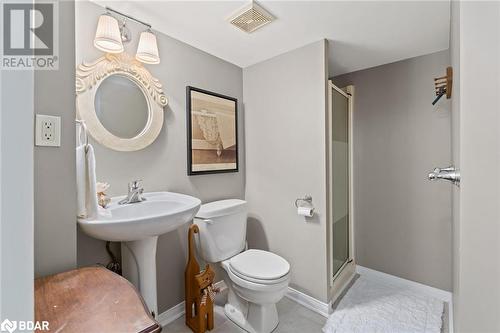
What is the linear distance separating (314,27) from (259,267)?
1793 millimetres

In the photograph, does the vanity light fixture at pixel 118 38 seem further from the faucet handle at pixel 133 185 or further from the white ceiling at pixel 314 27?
the faucet handle at pixel 133 185

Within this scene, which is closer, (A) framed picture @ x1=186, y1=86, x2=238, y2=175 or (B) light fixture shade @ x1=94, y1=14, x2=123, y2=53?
(B) light fixture shade @ x1=94, y1=14, x2=123, y2=53

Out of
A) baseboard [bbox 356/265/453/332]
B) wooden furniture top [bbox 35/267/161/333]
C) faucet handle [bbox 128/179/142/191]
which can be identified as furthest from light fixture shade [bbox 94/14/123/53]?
baseboard [bbox 356/265/453/332]

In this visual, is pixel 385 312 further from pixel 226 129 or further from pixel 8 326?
pixel 8 326

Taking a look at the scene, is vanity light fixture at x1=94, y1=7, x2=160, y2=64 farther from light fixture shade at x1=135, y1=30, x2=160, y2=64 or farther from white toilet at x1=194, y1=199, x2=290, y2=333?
white toilet at x1=194, y1=199, x2=290, y2=333

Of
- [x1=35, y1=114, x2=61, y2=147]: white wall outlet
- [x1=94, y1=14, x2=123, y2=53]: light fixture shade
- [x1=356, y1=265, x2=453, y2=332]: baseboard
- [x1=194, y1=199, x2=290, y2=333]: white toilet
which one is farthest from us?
[x1=356, y1=265, x2=453, y2=332]: baseboard

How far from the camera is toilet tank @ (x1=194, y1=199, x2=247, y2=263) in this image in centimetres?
179

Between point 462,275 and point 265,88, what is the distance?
1990mm

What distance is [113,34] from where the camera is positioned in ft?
4.58

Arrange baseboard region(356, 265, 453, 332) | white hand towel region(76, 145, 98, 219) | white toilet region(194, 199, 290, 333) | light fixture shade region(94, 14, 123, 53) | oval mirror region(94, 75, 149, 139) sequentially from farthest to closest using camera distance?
baseboard region(356, 265, 453, 332) < white toilet region(194, 199, 290, 333) < oval mirror region(94, 75, 149, 139) < light fixture shade region(94, 14, 123, 53) < white hand towel region(76, 145, 98, 219)

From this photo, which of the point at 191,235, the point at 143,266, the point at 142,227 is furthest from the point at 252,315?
the point at 142,227

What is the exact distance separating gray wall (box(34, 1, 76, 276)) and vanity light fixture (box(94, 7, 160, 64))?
1.37 feet

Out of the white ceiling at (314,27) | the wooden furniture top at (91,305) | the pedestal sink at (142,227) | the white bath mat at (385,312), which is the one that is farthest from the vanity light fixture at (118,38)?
the white bath mat at (385,312)

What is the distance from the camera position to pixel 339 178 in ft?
7.53
